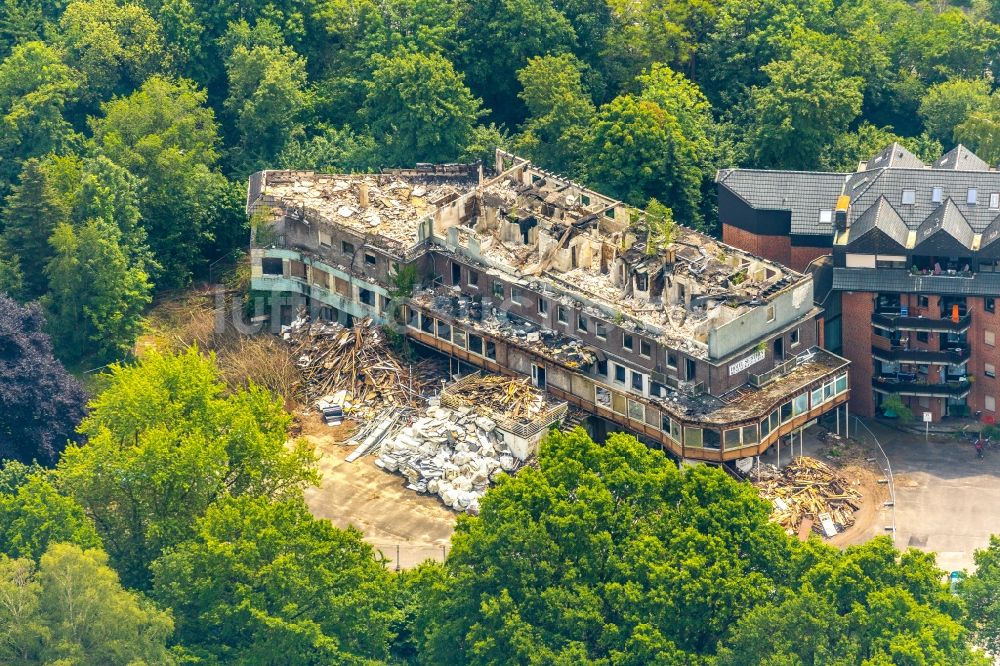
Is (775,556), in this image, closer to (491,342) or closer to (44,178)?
(491,342)

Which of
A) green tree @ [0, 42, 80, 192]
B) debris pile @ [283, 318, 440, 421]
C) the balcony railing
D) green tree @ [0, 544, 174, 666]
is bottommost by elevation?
green tree @ [0, 544, 174, 666]

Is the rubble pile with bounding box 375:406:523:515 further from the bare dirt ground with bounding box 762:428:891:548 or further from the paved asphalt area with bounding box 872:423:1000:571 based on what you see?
the paved asphalt area with bounding box 872:423:1000:571

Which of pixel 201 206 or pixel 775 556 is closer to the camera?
pixel 775 556

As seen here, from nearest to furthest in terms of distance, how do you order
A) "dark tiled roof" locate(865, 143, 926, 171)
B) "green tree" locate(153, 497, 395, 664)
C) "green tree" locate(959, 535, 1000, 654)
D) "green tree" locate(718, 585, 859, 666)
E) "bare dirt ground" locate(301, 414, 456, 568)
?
"green tree" locate(718, 585, 859, 666), "green tree" locate(959, 535, 1000, 654), "green tree" locate(153, 497, 395, 664), "bare dirt ground" locate(301, 414, 456, 568), "dark tiled roof" locate(865, 143, 926, 171)

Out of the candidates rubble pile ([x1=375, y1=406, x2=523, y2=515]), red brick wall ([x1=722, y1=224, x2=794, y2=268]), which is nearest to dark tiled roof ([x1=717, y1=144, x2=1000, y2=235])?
red brick wall ([x1=722, y1=224, x2=794, y2=268])

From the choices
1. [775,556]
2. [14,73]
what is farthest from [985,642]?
[14,73]
